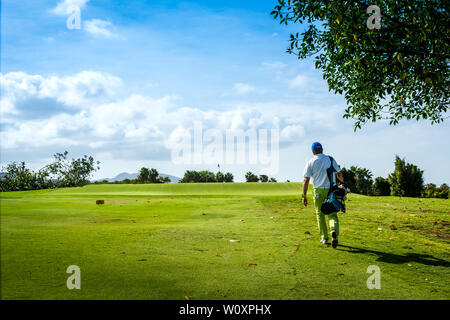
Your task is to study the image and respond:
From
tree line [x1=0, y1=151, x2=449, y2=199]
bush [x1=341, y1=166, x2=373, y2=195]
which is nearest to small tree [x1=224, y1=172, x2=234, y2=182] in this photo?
tree line [x1=0, y1=151, x2=449, y2=199]

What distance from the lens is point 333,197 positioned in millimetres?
10430

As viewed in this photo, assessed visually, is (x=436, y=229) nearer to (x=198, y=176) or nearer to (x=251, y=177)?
(x=251, y=177)

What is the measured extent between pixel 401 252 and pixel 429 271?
1.99m

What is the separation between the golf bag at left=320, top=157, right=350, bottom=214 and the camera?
403 inches

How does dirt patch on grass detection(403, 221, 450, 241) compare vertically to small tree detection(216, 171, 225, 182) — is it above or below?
below

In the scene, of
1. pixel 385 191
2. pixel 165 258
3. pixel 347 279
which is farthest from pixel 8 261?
pixel 385 191

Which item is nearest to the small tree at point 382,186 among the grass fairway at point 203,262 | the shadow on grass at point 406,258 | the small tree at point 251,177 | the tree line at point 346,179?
the tree line at point 346,179

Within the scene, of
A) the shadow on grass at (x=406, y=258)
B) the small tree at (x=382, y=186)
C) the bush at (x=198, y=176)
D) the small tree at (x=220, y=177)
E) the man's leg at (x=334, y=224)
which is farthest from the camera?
the bush at (x=198, y=176)

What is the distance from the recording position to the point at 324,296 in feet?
19.4

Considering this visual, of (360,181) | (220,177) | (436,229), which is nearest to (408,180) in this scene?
(360,181)

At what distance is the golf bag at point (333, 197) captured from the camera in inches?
403

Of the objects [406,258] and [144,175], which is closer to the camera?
[406,258]

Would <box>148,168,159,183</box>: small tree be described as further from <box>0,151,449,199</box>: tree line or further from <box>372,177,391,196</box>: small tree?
<box>372,177,391,196</box>: small tree

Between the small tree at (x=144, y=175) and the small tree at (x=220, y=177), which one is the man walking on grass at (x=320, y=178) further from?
the small tree at (x=144, y=175)
